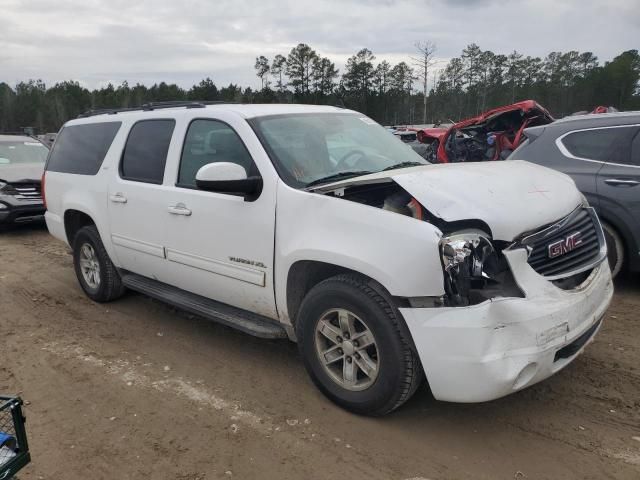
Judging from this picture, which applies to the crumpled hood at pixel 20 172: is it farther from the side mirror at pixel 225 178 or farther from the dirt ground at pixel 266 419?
the side mirror at pixel 225 178

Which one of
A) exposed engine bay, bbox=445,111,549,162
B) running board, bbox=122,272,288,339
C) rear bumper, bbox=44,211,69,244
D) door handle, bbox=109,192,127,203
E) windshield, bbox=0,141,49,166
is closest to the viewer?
running board, bbox=122,272,288,339

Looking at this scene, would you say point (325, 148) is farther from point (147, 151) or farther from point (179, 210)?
point (147, 151)

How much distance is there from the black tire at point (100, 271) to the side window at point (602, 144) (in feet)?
15.8

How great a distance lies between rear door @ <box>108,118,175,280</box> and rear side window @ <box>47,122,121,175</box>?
0.40 metres

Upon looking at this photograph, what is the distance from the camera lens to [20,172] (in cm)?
1006

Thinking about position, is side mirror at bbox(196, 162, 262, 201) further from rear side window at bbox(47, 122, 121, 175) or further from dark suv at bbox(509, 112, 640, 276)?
dark suv at bbox(509, 112, 640, 276)

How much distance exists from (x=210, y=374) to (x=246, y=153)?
162cm

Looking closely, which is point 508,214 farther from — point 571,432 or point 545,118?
point 545,118

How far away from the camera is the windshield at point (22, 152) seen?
1052cm

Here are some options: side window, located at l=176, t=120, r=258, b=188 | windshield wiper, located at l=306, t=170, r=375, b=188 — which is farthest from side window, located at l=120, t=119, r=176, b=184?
windshield wiper, located at l=306, t=170, r=375, b=188

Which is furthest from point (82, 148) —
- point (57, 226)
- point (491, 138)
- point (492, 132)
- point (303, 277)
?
point (492, 132)

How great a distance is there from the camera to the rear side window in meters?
5.30

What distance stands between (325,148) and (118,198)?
2.07 metres

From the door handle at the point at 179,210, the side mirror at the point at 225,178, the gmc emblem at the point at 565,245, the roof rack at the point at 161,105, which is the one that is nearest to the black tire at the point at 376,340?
the side mirror at the point at 225,178
